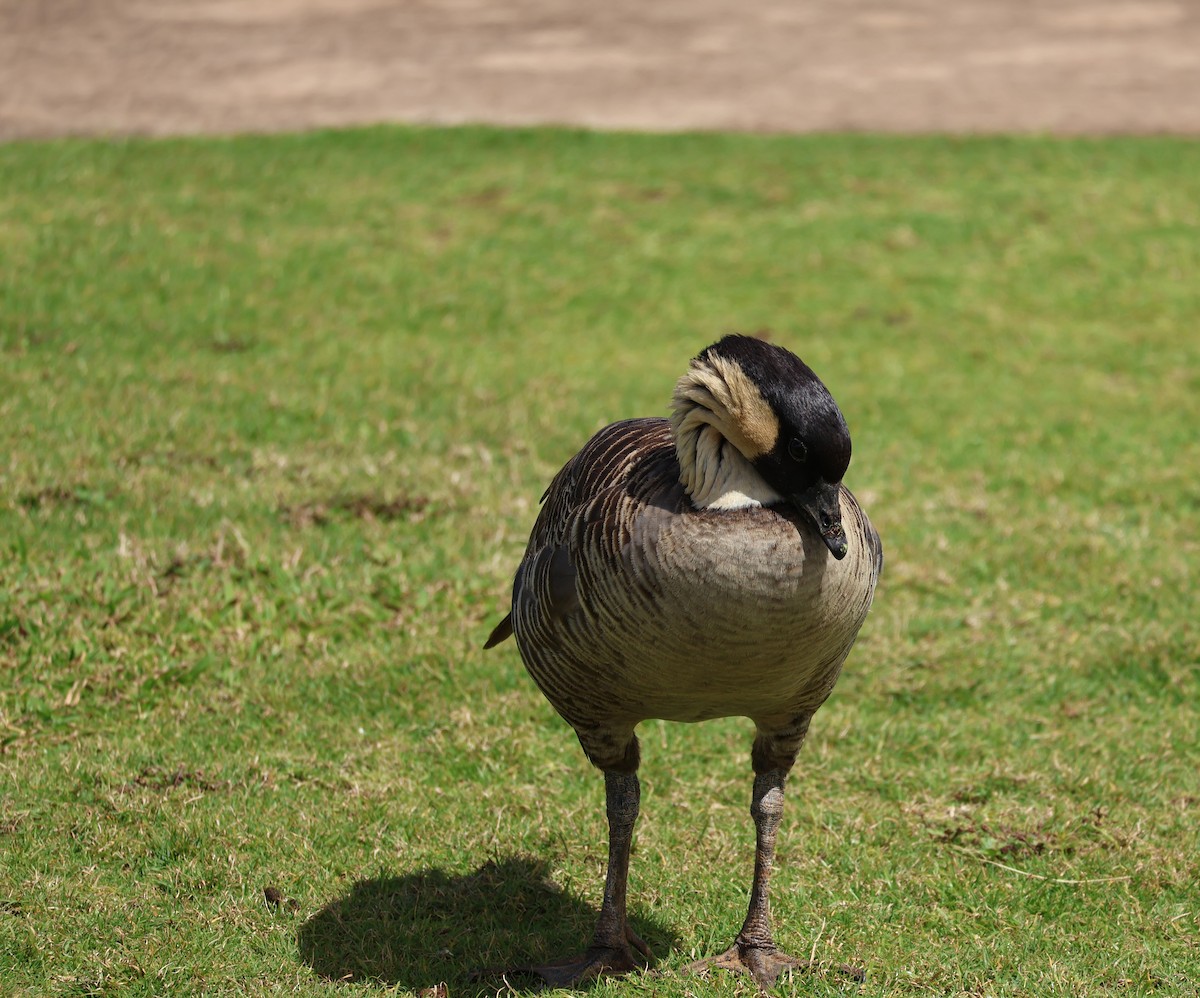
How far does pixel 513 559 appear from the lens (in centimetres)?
725

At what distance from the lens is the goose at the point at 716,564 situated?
3.76 metres

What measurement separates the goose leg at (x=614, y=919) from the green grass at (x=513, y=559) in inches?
7.4

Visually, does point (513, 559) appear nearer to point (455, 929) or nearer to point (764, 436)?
point (455, 929)

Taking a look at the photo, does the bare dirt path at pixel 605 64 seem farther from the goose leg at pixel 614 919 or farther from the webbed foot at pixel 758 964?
the webbed foot at pixel 758 964

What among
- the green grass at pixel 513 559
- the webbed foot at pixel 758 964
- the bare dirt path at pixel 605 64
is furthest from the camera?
the bare dirt path at pixel 605 64

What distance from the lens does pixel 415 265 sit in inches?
456

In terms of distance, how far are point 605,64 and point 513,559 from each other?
1026cm

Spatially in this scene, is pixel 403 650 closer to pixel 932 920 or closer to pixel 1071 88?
pixel 932 920

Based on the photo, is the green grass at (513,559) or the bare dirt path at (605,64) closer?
the green grass at (513,559)

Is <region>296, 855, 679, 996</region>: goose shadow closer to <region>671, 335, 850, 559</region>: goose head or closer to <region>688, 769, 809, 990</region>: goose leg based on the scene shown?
<region>688, 769, 809, 990</region>: goose leg

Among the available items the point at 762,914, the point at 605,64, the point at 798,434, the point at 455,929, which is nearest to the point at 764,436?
the point at 798,434

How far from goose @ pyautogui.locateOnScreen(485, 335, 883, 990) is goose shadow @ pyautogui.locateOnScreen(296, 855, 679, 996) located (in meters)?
0.79

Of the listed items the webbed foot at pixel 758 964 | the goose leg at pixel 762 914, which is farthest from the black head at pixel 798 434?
the webbed foot at pixel 758 964

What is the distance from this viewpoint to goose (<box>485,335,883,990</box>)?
3.76 metres
